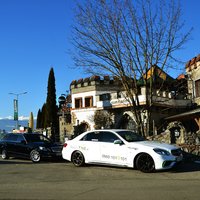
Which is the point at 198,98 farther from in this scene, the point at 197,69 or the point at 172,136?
the point at 172,136

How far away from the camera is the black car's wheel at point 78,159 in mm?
14777

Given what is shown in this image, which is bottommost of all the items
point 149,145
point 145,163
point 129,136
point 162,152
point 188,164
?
point 188,164

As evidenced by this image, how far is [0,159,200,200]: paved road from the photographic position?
8.77 m

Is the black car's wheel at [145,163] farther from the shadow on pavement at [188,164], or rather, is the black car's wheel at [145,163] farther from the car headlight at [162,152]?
the shadow on pavement at [188,164]

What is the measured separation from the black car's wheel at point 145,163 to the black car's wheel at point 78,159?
267 cm

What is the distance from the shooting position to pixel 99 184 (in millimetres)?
10406

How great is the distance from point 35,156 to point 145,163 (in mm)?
6662

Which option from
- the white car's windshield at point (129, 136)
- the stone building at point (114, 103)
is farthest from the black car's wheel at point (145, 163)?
the stone building at point (114, 103)

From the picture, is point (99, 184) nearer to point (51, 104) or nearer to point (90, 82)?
point (90, 82)

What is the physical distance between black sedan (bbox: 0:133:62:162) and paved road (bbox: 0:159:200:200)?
11.1 feet

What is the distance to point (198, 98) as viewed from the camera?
35469 mm

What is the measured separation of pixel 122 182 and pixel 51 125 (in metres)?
45.4

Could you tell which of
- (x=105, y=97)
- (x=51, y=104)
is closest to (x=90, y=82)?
(x=105, y=97)

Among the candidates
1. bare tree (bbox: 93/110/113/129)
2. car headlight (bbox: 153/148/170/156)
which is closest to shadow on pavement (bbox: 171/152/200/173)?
car headlight (bbox: 153/148/170/156)
